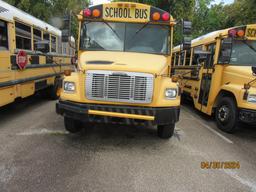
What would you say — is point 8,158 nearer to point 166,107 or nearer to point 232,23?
point 166,107

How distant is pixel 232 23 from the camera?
17.5 metres

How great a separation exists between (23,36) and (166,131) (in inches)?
157

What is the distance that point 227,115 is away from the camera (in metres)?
5.11

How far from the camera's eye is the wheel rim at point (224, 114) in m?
5.11

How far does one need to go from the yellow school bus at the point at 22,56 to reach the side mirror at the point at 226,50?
13.2 feet

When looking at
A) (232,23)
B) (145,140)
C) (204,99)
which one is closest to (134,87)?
(145,140)

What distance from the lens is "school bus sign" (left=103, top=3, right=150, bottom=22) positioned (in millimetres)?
4430

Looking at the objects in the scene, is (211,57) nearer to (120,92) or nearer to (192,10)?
(120,92)

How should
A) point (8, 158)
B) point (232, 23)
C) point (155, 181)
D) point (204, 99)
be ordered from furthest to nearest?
point (232, 23)
point (204, 99)
point (8, 158)
point (155, 181)

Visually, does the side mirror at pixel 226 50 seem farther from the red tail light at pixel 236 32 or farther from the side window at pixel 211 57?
the side window at pixel 211 57

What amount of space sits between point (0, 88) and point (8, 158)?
62.2 inches

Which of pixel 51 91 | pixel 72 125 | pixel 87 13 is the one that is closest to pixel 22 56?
pixel 87 13

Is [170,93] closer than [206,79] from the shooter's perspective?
Yes
